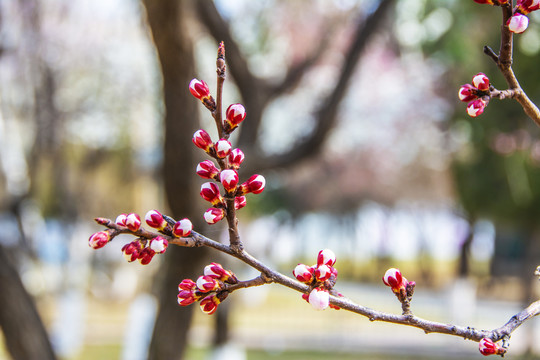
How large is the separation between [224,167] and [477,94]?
39 centimetres

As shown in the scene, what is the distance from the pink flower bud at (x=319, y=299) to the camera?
0.74 meters

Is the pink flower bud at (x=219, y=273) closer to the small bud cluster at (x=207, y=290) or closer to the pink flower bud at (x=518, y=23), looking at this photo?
the small bud cluster at (x=207, y=290)

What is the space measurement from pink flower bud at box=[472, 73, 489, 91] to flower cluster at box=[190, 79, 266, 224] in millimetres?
346

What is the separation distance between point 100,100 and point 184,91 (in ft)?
23.4

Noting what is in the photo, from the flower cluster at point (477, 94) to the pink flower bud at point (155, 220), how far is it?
463 mm

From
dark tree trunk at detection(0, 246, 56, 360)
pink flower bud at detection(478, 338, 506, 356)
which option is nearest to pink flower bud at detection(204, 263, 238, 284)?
pink flower bud at detection(478, 338, 506, 356)

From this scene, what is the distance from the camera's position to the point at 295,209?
2222cm

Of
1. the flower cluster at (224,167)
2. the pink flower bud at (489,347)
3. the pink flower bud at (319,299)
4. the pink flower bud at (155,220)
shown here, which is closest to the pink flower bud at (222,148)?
the flower cluster at (224,167)

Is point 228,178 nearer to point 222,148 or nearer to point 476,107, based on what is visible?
point 222,148

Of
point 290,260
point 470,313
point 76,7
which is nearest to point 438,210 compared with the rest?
point 290,260

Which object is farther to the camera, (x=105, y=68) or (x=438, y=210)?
(x=438, y=210)

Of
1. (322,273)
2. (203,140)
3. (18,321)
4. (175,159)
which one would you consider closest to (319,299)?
(322,273)

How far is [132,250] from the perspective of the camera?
754 millimetres

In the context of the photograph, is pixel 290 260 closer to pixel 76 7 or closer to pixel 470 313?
pixel 470 313
